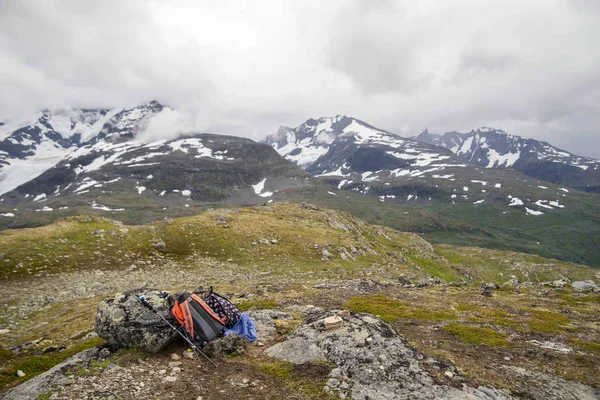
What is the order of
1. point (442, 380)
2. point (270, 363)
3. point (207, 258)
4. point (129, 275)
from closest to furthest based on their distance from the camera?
point (442, 380) < point (270, 363) < point (129, 275) < point (207, 258)

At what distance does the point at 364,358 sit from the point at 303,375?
2.42 metres

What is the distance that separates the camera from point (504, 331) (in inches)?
650

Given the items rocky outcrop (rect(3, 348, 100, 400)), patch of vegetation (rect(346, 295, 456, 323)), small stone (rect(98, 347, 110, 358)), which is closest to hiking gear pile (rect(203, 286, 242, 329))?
small stone (rect(98, 347, 110, 358))

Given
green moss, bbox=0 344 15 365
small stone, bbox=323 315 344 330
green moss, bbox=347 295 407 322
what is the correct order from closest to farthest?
green moss, bbox=0 344 15 365
small stone, bbox=323 315 344 330
green moss, bbox=347 295 407 322

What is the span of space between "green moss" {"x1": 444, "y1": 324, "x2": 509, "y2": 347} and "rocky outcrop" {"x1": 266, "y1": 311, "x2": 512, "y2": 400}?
4087 mm

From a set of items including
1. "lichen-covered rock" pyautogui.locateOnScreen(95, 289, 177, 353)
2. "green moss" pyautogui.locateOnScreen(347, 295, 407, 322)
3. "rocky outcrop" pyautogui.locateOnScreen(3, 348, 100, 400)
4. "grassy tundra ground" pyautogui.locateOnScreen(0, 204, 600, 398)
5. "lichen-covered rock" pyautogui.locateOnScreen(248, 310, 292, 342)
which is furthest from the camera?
"green moss" pyautogui.locateOnScreen(347, 295, 407, 322)

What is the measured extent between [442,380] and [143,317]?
11.1m

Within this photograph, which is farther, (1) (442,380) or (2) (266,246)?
(2) (266,246)

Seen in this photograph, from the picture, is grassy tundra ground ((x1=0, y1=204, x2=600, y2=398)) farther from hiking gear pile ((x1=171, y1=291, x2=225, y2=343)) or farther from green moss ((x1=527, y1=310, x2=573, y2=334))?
hiking gear pile ((x1=171, y1=291, x2=225, y2=343))

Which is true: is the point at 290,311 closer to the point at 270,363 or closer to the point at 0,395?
the point at 270,363

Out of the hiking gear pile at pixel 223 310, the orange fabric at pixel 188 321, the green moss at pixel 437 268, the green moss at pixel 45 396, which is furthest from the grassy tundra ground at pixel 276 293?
the green moss at pixel 45 396

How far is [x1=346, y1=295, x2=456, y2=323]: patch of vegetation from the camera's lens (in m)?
18.0

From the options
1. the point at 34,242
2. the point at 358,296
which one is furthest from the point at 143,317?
the point at 34,242

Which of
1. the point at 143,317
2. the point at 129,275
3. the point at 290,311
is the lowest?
the point at 129,275
